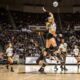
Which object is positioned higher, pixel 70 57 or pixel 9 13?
pixel 9 13

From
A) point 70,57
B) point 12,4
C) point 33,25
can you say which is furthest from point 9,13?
point 70,57

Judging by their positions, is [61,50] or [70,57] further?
[70,57]

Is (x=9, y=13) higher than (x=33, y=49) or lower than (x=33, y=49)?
higher

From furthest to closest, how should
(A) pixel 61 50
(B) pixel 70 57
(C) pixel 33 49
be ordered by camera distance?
(C) pixel 33 49, (B) pixel 70 57, (A) pixel 61 50

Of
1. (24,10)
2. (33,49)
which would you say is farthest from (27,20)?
(33,49)

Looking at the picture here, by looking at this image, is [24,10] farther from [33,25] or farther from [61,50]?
[61,50]

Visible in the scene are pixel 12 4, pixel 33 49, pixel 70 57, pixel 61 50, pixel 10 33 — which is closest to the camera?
pixel 61 50

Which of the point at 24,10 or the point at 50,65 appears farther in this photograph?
the point at 24,10

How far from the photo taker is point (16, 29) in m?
38.8

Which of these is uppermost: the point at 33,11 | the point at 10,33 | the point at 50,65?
the point at 33,11

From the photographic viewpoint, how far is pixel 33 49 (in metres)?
31.7

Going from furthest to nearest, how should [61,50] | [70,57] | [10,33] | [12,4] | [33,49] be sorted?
[12,4], [10,33], [33,49], [70,57], [61,50]

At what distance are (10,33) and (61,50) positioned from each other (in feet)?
50.1

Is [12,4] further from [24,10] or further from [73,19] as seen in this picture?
[73,19]
